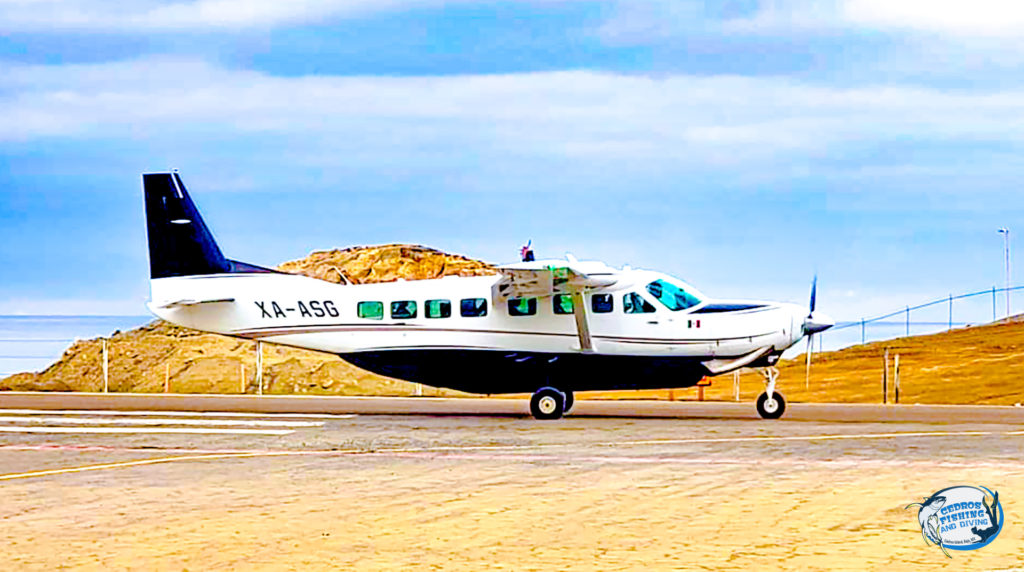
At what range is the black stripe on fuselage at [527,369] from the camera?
2652 cm

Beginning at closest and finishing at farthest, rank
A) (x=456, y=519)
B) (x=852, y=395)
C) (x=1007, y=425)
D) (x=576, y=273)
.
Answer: (x=456, y=519) → (x=1007, y=425) → (x=576, y=273) → (x=852, y=395)

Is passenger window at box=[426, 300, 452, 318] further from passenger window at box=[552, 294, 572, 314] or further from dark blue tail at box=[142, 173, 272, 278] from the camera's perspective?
dark blue tail at box=[142, 173, 272, 278]

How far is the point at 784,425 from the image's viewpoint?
77.7ft

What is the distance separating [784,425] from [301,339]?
10.2 m

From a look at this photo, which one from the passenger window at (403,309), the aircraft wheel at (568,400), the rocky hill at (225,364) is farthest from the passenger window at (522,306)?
the rocky hill at (225,364)

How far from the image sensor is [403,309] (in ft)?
89.5

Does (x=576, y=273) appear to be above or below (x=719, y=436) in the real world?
above

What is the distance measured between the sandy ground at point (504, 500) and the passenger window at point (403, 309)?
17.9 feet

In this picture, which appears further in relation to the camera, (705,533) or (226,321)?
(226,321)

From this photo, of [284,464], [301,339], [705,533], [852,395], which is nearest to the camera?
[705,533]

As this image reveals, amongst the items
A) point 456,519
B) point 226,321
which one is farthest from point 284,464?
point 226,321

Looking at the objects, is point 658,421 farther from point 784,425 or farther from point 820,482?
point 820,482

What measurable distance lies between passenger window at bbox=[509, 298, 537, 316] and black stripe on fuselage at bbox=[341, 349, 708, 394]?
2.65 ft

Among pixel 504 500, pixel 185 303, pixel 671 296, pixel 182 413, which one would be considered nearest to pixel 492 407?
pixel 671 296
